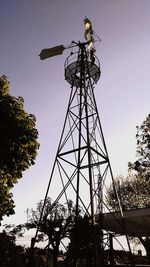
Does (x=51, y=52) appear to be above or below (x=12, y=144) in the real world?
above

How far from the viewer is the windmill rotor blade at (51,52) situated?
49.3 ft

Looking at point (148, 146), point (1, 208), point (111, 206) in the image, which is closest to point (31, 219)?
point (111, 206)

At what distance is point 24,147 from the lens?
13.2 metres

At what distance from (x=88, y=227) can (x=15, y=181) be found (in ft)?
17.4

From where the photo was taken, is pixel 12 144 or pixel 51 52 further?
pixel 51 52

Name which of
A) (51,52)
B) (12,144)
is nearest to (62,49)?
(51,52)

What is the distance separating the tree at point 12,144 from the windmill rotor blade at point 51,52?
2793mm

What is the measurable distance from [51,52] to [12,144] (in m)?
5.92

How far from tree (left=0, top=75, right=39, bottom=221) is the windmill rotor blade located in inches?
110

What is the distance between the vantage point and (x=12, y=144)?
41.0ft

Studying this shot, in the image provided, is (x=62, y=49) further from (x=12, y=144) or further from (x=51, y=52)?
(x=12, y=144)

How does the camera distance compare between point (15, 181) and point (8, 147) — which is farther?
point (15, 181)

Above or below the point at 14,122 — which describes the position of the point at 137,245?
below

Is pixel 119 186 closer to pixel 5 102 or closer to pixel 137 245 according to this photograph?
pixel 137 245
